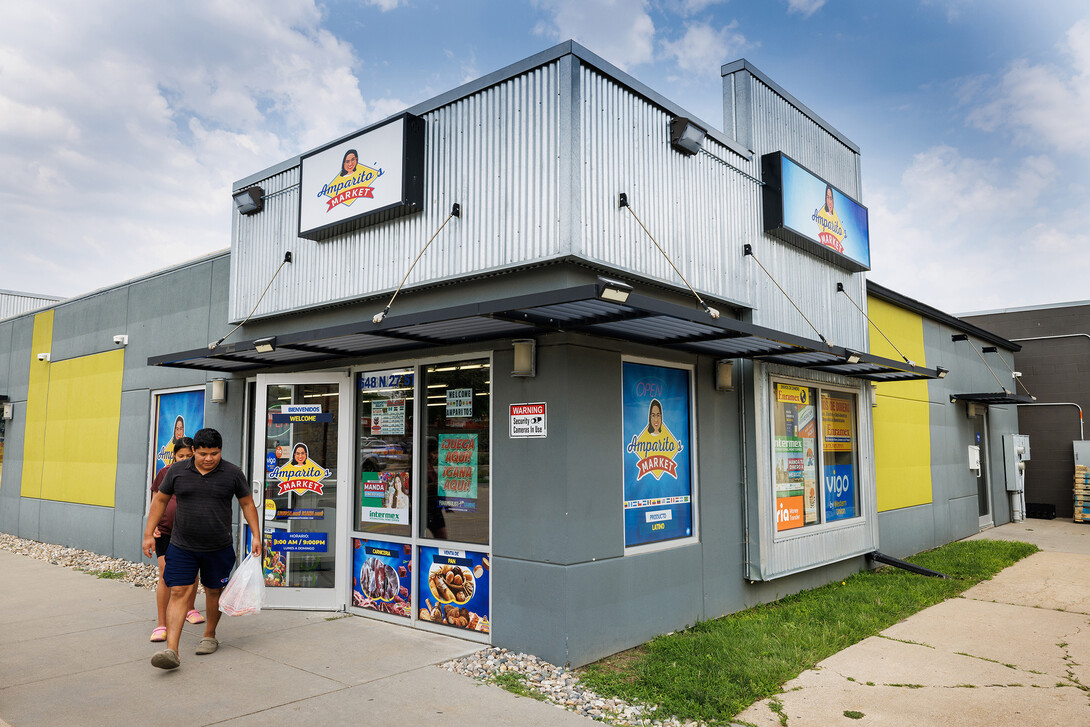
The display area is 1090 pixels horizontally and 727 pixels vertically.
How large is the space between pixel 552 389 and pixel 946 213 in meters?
14.3

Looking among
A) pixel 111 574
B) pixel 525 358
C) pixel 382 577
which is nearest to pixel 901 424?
pixel 525 358

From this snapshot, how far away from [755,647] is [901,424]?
21.5 ft

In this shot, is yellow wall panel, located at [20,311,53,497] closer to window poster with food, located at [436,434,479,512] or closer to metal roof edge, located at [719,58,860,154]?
window poster with food, located at [436,434,479,512]

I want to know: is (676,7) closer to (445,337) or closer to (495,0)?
(495,0)

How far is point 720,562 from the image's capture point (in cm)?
671

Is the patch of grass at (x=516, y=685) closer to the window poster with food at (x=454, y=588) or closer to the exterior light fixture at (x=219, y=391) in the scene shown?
the window poster with food at (x=454, y=588)

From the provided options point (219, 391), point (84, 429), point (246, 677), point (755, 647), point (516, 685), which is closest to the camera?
point (516, 685)

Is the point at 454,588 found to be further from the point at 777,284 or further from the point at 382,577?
the point at 777,284

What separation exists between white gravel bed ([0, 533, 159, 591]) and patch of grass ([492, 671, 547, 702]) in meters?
5.23

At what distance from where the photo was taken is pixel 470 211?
5.84 meters

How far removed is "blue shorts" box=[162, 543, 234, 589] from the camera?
521 centimetres

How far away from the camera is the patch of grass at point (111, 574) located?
8.61 meters

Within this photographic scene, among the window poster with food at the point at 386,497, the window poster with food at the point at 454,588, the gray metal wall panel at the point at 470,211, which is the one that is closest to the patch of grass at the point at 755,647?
the window poster with food at the point at 454,588

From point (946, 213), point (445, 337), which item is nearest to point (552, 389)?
point (445, 337)
